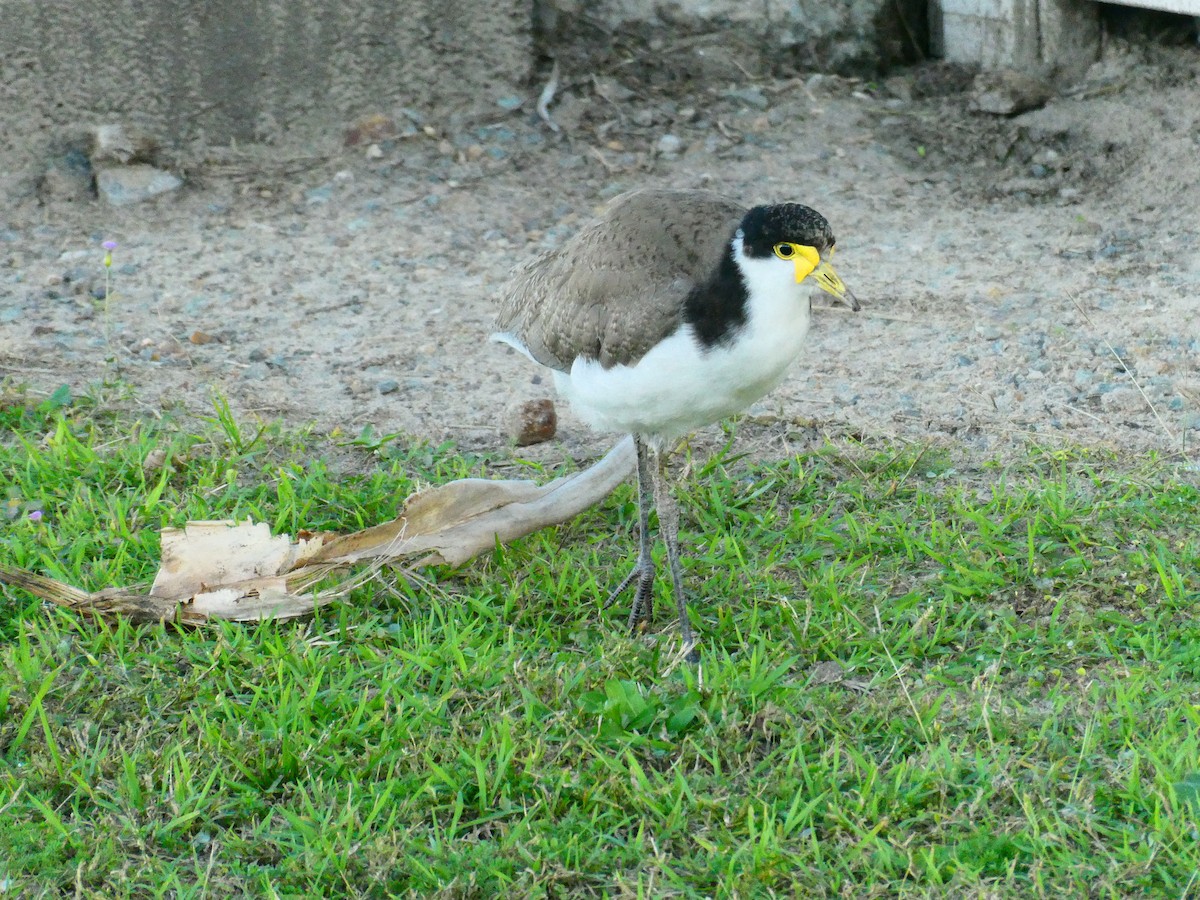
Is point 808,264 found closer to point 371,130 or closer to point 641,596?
point 641,596

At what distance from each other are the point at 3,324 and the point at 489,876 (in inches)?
141

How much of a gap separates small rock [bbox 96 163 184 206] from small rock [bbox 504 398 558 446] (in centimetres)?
251

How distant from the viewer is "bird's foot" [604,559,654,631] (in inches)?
154

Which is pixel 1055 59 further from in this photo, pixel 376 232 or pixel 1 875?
pixel 1 875

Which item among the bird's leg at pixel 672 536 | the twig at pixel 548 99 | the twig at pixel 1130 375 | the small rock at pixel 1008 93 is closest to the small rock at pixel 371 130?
the twig at pixel 548 99

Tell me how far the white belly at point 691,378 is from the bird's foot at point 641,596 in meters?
0.43

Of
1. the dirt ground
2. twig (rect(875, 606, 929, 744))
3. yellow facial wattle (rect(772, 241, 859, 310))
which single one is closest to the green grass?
twig (rect(875, 606, 929, 744))

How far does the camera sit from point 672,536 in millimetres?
3869

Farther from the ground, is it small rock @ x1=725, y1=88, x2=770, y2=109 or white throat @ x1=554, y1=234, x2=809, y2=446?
white throat @ x1=554, y1=234, x2=809, y2=446

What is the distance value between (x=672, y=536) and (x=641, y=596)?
0.19m

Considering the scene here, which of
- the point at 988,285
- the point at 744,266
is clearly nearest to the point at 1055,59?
the point at 988,285

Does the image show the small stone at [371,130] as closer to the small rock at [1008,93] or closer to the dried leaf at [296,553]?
the small rock at [1008,93]

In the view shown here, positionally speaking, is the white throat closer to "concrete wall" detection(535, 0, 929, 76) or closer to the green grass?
the green grass

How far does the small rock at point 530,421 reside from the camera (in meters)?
4.82
